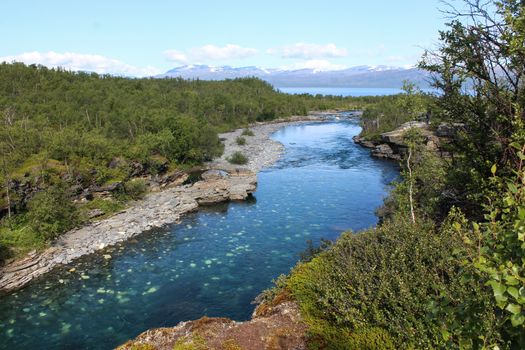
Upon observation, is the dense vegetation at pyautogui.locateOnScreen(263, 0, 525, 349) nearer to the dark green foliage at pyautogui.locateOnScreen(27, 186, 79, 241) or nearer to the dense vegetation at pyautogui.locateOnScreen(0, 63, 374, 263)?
the dark green foliage at pyautogui.locateOnScreen(27, 186, 79, 241)

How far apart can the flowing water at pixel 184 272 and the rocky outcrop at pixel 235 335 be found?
8.59 metres

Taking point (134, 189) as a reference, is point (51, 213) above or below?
above

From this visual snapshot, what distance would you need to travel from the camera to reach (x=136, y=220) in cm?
3806

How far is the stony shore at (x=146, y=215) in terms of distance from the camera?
2825 centimetres

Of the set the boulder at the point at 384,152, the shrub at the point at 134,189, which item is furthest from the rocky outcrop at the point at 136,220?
the boulder at the point at 384,152

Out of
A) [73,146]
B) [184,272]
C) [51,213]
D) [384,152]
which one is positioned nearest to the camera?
[184,272]

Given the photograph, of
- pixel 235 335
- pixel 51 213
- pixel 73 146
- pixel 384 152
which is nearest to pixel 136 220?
pixel 51 213

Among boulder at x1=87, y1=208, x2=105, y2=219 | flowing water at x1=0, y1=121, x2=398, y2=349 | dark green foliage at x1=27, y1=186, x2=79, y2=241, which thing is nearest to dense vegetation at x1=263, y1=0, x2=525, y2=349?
flowing water at x1=0, y1=121, x2=398, y2=349

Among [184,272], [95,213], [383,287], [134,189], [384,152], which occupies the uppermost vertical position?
[383,287]

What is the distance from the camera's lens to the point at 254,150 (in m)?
79.4

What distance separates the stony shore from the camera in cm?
2825

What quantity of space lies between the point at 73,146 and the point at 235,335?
131ft

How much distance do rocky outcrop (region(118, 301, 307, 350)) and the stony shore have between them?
18.5 metres

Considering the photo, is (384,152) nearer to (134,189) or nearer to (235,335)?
(134,189)
